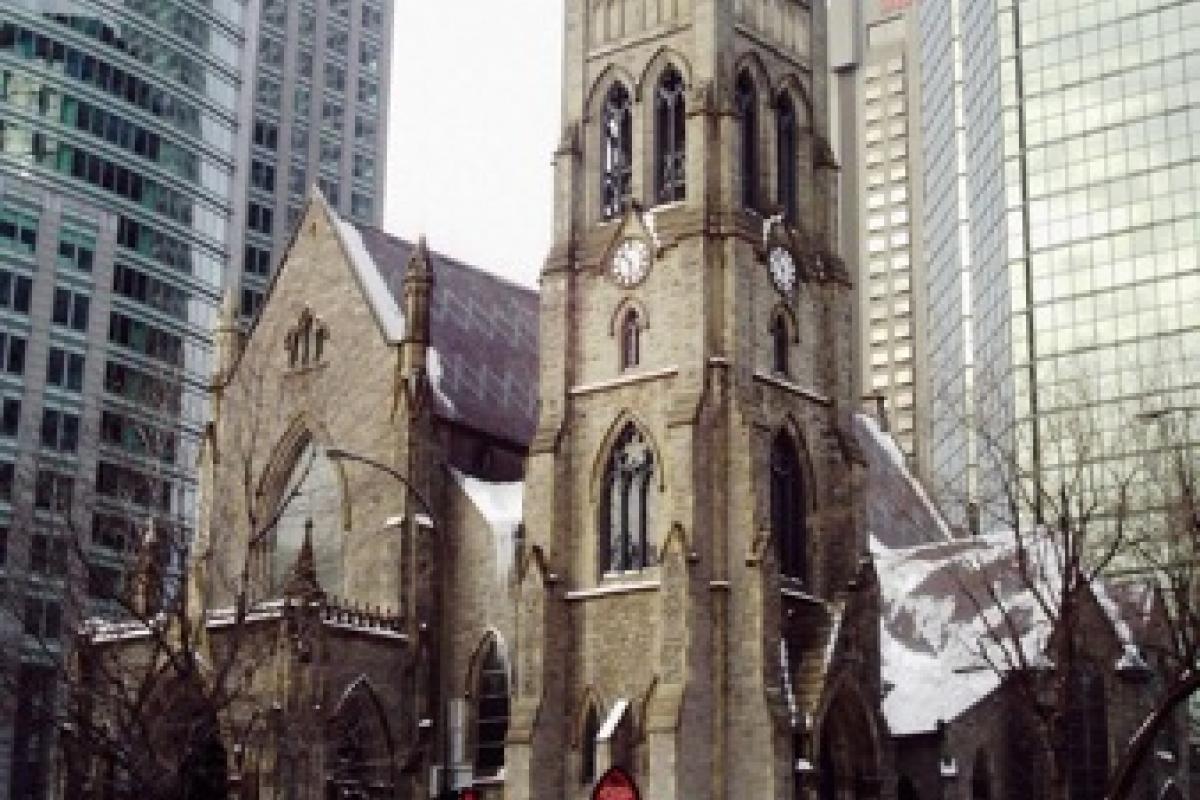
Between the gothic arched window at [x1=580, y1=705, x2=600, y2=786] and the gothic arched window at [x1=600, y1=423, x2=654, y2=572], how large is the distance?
368cm

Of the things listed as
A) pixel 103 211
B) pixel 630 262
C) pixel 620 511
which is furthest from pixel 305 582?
pixel 103 211

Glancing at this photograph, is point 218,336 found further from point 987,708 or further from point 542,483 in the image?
point 987,708

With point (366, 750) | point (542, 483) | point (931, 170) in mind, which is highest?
point (931, 170)

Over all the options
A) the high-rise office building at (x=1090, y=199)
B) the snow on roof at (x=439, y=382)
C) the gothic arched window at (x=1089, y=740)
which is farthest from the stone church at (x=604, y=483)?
the high-rise office building at (x=1090, y=199)

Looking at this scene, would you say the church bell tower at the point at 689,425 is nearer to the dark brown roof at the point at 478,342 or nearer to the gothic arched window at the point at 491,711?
the gothic arched window at the point at 491,711

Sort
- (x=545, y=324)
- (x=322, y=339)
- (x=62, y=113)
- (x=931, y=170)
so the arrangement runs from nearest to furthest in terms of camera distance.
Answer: (x=545, y=324) < (x=322, y=339) < (x=62, y=113) < (x=931, y=170)

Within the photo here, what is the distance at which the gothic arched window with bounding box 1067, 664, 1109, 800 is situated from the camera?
2195 inches

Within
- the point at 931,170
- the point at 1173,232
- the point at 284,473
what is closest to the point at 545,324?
the point at 284,473

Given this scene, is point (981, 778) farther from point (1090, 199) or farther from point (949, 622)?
point (1090, 199)

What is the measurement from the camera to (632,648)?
49.6m

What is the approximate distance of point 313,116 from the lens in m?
140

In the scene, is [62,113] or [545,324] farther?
[62,113]

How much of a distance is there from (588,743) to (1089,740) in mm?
14683

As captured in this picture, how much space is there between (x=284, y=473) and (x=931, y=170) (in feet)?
312
